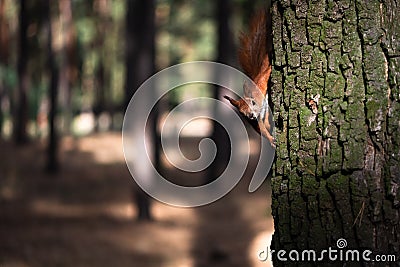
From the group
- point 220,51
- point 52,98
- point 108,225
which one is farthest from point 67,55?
point 108,225

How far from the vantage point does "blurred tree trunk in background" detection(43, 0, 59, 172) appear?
56.8 ft

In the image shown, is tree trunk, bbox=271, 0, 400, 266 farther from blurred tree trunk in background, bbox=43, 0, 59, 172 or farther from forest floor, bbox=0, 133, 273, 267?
blurred tree trunk in background, bbox=43, 0, 59, 172

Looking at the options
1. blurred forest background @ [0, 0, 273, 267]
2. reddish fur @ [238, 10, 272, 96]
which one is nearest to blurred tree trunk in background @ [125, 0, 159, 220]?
blurred forest background @ [0, 0, 273, 267]

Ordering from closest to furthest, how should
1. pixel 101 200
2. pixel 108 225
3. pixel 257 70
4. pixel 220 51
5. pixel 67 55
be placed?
pixel 257 70, pixel 108 225, pixel 101 200, pixel 220 51, pixel 67 55

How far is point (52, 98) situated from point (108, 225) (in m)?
6.34

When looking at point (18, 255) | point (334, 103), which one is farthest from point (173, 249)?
point (334, 103)

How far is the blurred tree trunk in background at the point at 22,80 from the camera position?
68.0ft

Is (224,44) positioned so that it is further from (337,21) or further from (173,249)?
(337,21)

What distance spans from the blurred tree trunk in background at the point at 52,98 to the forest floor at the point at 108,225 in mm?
460

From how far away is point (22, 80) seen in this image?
22.0 meters

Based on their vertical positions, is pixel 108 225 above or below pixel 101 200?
below

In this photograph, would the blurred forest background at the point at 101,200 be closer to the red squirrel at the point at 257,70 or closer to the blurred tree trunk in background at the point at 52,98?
the blurred tree trunk in background at the point at 52,98

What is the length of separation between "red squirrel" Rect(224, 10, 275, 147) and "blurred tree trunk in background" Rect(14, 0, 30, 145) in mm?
18606

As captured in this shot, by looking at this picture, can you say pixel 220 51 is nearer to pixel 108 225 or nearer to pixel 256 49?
pixel 108 225
